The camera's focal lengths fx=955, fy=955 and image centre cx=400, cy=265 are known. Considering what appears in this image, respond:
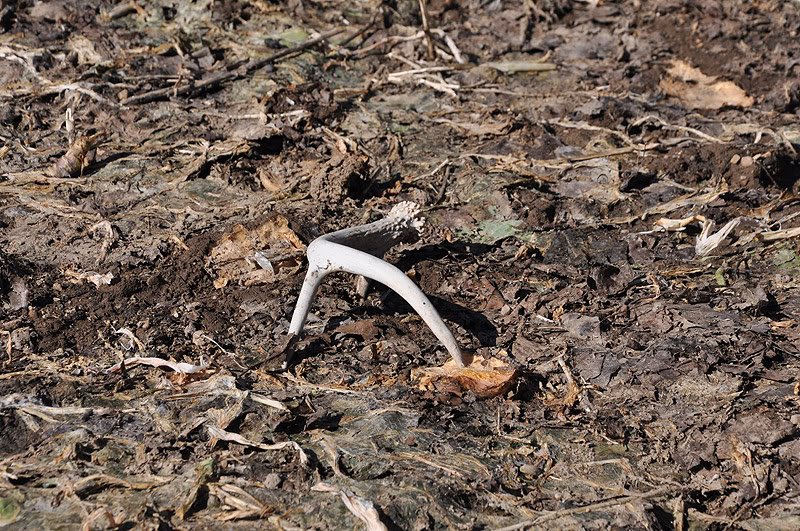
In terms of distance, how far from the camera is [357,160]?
462 cm

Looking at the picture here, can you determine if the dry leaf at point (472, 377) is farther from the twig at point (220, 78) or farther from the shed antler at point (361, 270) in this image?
the twig at point (220, 78)

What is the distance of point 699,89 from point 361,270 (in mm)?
3114

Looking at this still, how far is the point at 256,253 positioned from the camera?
3.91 meters

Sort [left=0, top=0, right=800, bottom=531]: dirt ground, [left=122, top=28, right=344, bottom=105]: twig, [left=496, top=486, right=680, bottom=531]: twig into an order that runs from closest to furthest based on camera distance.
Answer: [left=496, top=486, right=680, bottom=531]: twig
[left=0, top=0, right=800, bottom=531]: dirt ground
[left=122, top=28, right=344, bottom=105]: twig

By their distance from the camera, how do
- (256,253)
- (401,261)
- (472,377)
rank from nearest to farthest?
(472,377) → (256,253) → (401,261)

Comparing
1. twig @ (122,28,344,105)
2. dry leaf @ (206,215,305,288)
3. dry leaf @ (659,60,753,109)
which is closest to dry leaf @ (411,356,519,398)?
dry leaf @ (206,215,305,288)

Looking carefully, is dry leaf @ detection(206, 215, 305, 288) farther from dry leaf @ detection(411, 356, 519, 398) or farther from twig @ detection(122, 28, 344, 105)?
twig @ detection(122, 28, 344, 105)

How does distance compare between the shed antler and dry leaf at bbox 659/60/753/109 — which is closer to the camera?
the shed antler

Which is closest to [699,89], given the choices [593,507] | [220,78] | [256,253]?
[220,78]

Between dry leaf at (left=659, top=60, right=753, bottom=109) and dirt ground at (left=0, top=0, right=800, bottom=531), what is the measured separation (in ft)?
0.08

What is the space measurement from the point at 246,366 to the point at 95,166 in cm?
182

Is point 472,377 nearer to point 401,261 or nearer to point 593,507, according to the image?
point 593,507

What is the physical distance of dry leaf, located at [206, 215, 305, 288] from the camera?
388 centimetres

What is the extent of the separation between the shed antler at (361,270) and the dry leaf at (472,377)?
52 mm
